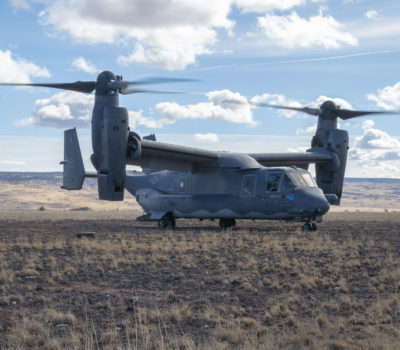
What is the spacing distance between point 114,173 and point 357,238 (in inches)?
407

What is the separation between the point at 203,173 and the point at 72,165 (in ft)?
25.4

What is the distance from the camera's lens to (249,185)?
2633cm

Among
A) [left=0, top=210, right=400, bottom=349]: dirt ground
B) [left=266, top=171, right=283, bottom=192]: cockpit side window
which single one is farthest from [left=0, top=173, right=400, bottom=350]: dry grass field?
[left=266, top=171, right=283, bottom=192]: cockpit side window

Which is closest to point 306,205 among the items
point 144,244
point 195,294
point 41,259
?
point 144,244

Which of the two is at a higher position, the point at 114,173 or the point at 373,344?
the point at 114,173

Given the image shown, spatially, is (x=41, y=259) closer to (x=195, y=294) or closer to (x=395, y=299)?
(x=195, y=294)

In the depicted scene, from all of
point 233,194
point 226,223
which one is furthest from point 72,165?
point 233,194

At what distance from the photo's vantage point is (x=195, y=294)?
1075cm

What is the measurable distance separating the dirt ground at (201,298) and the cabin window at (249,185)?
26.4 feet

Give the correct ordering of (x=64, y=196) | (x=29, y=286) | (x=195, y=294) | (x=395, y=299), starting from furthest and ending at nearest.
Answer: (x=64, y=196), (x=29, y=286), (x=195, y=294), (x=395, y=299)

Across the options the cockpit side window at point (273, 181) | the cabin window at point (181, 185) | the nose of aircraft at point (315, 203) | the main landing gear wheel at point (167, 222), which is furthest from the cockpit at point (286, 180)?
the main landing gear wheel at point (167, 222)

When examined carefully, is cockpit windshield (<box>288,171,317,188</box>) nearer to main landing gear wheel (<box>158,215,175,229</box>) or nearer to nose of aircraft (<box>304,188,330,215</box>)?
nose of aircraft (<box>304,188,330,215</box>)

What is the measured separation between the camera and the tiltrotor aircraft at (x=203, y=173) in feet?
75.5

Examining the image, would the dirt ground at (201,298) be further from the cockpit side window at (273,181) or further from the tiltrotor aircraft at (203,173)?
the cockpit side window at (273,181)
